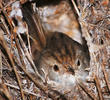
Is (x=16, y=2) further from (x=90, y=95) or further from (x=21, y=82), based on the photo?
(x=90, y=95)

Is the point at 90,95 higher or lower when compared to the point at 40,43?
lower

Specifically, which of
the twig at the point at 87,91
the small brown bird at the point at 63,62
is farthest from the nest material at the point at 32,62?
the small brown bird at the point at 63,62

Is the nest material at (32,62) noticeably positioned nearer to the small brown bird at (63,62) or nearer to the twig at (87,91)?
the twig at (87,91)

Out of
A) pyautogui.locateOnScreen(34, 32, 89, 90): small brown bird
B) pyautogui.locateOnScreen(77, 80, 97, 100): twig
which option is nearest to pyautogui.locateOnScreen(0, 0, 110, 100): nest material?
pyautogui.locateOnScreen(77, 80, 97, 100): twig

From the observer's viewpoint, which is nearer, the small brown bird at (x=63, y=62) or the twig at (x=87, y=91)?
the twig at (x=87, y=91)

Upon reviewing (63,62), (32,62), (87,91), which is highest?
(32,62)

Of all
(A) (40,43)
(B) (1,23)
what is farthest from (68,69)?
(B) (1,23)

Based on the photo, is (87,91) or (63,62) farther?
(63,62)

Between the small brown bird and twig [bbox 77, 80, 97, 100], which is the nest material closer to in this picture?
twig [bbox 77, 80, 97, 100]
